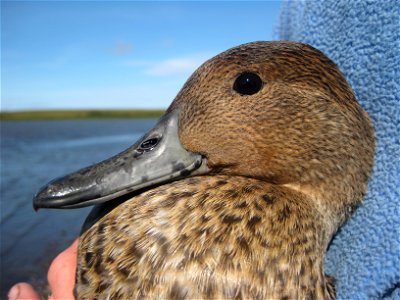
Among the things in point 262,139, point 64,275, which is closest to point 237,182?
point 262,139

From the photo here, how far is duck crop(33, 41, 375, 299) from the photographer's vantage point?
1.16 metres

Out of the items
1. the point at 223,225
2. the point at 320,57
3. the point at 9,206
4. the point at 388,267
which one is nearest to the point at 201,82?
the point at 320,57

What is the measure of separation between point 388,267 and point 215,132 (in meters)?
0.67

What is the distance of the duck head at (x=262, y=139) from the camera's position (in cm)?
137

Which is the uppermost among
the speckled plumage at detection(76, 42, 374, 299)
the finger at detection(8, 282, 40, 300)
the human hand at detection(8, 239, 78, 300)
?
the speckled plumage at detection(76, 42, 374, 299)

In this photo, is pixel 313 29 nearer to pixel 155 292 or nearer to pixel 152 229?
pixel 152 229

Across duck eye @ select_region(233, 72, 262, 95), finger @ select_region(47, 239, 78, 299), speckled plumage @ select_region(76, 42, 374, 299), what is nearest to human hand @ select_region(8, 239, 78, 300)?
finger @ select_region(47, 239, 78, 299)

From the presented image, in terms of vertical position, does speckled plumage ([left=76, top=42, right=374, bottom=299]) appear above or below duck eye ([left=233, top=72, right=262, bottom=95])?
below

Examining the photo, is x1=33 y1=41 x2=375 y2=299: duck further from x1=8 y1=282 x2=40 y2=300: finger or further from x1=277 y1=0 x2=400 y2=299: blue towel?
x1=8 y1=282 x2=40 y2=300: finger

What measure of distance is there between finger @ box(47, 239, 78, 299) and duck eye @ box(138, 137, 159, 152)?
427mm

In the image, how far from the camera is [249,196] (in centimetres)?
127

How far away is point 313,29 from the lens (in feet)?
5.44

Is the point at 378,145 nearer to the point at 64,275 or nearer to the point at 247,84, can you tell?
the point at 247,84

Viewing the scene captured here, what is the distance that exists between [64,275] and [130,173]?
424 mm
